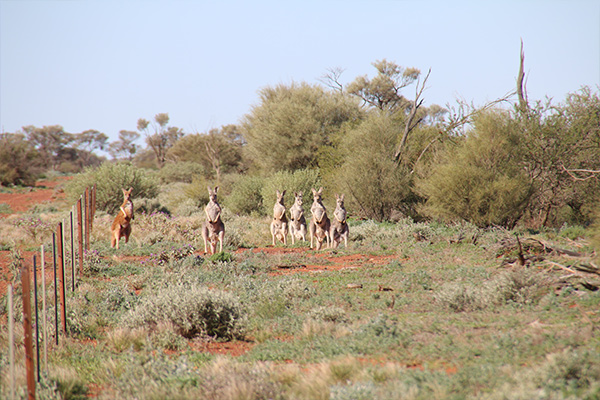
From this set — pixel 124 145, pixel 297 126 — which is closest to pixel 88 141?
pixel 124 145

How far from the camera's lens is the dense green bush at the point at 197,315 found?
7.66 m

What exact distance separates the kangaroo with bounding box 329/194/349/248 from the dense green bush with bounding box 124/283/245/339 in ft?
27.1

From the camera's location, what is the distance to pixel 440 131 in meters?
23.8

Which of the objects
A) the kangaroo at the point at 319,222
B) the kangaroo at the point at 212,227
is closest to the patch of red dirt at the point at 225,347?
the kangaroo at the point at 212,227

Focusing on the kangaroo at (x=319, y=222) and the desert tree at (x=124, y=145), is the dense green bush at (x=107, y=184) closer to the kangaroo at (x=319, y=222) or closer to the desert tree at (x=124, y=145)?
the kangaroo at (x=319, y=222)

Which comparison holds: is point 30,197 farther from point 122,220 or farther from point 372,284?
point 372,284

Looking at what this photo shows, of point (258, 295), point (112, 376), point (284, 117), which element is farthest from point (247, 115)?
point (112, 376)

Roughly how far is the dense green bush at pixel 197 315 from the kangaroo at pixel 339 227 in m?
8.25

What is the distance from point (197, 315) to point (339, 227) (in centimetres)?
894

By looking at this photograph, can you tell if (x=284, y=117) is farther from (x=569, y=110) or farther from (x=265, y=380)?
(x=265, y=380)

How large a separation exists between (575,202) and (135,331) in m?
18.1

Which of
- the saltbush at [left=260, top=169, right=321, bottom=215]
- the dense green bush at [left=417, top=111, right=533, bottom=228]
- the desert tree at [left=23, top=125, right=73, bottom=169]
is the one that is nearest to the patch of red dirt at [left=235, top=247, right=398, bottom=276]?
the dense green bush at [left=417, top=111, right=533, bottom=228]

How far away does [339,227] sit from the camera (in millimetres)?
16156

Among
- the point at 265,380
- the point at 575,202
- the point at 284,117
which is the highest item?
the point at 284,117
